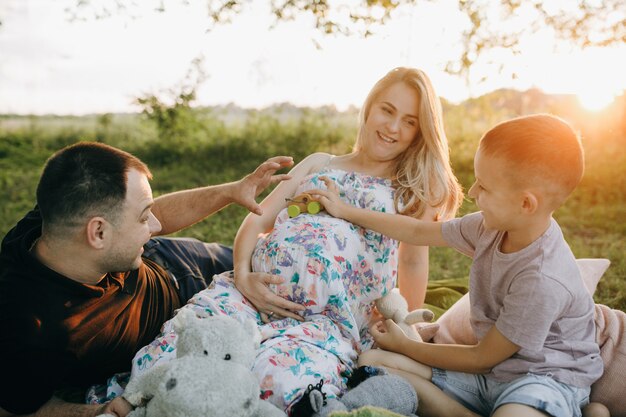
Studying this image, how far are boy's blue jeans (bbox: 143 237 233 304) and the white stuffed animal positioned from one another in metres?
0.96

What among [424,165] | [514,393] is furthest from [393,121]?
[514,393]

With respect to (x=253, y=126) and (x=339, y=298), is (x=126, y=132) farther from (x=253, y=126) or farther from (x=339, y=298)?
(x=339, y=298)

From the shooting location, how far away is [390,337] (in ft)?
8.25

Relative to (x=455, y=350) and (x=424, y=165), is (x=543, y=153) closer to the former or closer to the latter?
(x=455, y=350)

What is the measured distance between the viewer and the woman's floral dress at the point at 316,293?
216 cm

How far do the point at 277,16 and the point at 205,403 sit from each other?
5107mm

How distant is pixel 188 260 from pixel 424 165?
1.41 m

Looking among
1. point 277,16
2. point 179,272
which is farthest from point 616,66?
point 179,272

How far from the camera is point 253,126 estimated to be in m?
9.55

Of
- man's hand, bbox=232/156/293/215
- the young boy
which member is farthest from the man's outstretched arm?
the young boy

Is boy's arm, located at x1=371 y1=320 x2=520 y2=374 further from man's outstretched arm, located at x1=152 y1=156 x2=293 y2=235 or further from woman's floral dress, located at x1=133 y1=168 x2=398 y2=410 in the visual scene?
man's outstretched arm, located at x1=152 y1=156 x2=293 y2=235

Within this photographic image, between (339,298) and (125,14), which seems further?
(125,14)

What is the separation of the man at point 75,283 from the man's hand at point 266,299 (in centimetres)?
48

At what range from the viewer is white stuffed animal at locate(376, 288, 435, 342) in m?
2.56
